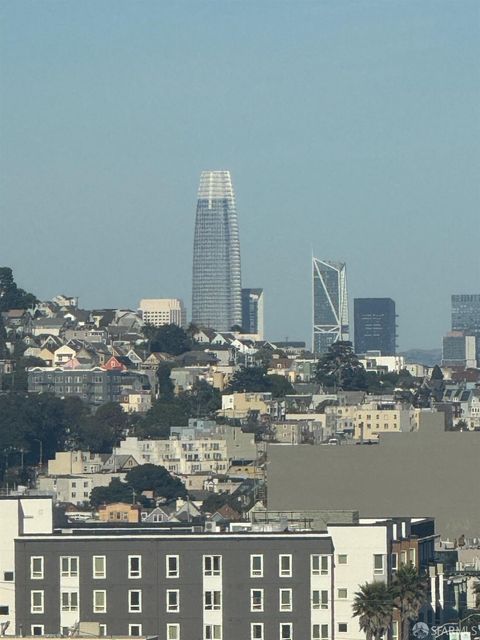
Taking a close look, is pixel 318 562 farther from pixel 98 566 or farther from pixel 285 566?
pixel 98 566

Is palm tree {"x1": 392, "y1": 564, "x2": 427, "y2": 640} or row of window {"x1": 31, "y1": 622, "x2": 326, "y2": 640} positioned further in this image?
palm tree {"x1": 392, "y1": 564, "x2": 427, "y2": 640}

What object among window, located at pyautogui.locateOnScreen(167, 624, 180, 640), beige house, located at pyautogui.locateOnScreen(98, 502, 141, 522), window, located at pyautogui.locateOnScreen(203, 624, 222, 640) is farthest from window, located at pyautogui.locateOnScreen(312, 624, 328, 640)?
beige house, located at pyautogui.locateOnScreen(98, 502, 141, 522)

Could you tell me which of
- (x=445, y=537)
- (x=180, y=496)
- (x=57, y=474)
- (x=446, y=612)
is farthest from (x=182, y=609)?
(x=57, y=474)

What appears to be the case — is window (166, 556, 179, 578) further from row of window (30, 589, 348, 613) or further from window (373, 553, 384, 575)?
window (373, 553, 384, 575)

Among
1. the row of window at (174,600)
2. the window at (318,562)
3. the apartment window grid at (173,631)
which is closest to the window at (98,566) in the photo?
the row of window at (174,600)

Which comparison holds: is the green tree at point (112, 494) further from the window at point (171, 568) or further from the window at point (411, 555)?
the window at point (171, 568)

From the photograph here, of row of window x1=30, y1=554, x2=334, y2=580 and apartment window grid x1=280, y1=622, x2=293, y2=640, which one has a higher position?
row of window x1=30, y1=554, x2=334, y2=580
